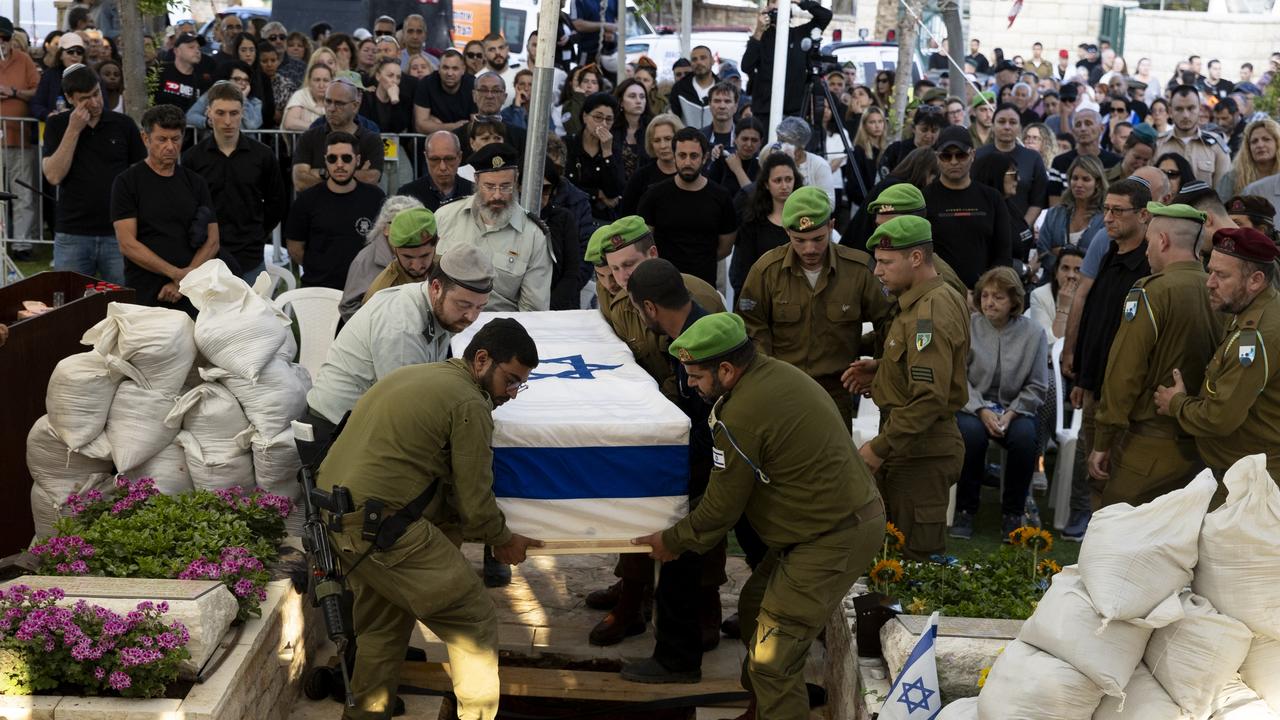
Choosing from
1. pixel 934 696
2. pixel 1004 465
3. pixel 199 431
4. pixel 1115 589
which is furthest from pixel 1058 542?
pixel 199 431

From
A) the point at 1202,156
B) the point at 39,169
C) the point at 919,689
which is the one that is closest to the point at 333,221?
the point at 39,169

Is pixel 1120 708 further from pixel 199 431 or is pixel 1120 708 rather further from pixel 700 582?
pixel 199 431

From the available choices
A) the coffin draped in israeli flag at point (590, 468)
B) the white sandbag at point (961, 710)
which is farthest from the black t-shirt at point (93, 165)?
the white sandbag at point (961, 710)

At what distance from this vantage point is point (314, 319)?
7156mm

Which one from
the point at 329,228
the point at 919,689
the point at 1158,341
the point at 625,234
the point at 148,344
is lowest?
the point at 919,689

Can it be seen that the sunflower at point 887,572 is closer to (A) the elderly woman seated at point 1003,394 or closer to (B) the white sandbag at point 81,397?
(A) the elderly woman seated at point 1003,394

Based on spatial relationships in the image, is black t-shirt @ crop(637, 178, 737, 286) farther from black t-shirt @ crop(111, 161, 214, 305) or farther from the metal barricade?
the metal barricade

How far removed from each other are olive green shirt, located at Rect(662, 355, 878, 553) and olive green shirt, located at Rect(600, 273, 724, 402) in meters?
1.09

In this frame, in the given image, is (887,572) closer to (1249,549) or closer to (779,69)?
(1249,549)

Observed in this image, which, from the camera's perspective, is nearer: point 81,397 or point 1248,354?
point 1248,354

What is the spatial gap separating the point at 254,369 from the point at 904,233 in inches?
108

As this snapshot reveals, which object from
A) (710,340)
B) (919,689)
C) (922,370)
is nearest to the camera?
(919,689)

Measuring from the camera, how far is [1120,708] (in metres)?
3.71

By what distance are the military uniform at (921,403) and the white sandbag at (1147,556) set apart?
1.61 meters
